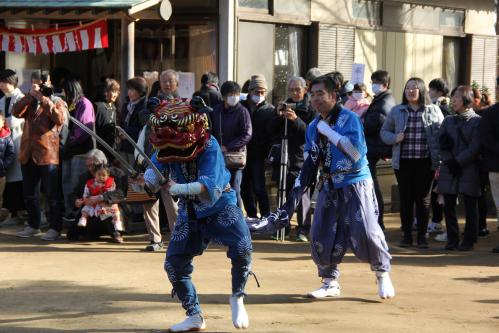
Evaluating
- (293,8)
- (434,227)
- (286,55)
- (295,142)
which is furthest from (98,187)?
(293,8)

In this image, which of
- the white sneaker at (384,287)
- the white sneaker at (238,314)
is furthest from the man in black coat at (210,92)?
the white sneaker at (238,314)

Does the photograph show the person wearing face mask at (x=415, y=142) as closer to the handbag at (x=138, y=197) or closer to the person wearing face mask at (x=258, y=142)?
the person wearing face mask at (x=258, y=142)

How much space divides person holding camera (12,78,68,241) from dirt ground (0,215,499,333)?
1.60 ft

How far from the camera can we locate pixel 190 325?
22.6ft

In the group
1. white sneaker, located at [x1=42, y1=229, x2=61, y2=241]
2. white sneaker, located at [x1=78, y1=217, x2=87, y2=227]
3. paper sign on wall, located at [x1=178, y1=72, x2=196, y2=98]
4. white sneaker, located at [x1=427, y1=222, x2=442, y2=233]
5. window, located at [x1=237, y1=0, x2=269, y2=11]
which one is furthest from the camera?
window, located at [x1=237, y1=0, x2=269, y2=11]

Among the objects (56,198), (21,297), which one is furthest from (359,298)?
(56,198)

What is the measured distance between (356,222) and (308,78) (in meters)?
5.16

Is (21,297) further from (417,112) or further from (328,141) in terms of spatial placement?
(417,112)

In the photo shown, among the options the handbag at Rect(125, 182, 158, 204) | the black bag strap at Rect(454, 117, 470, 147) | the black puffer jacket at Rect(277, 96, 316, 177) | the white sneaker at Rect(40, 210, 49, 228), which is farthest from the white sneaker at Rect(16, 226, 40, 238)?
the black bag strap at Rect(454, 117, 470, 147)

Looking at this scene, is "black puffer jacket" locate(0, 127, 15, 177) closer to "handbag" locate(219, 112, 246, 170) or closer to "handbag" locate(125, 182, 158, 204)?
"handbag" locate(125, 182, 158, 204)

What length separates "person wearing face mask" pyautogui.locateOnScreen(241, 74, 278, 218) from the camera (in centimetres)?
1172

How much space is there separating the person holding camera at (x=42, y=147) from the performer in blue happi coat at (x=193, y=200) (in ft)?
13.8

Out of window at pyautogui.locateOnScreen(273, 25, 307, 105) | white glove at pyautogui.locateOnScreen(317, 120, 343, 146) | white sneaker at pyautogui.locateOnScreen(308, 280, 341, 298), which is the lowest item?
white sneaker at pyautogui.locateOnScreen(308, 280, 341, 298)

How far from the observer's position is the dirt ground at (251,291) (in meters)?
7.21
